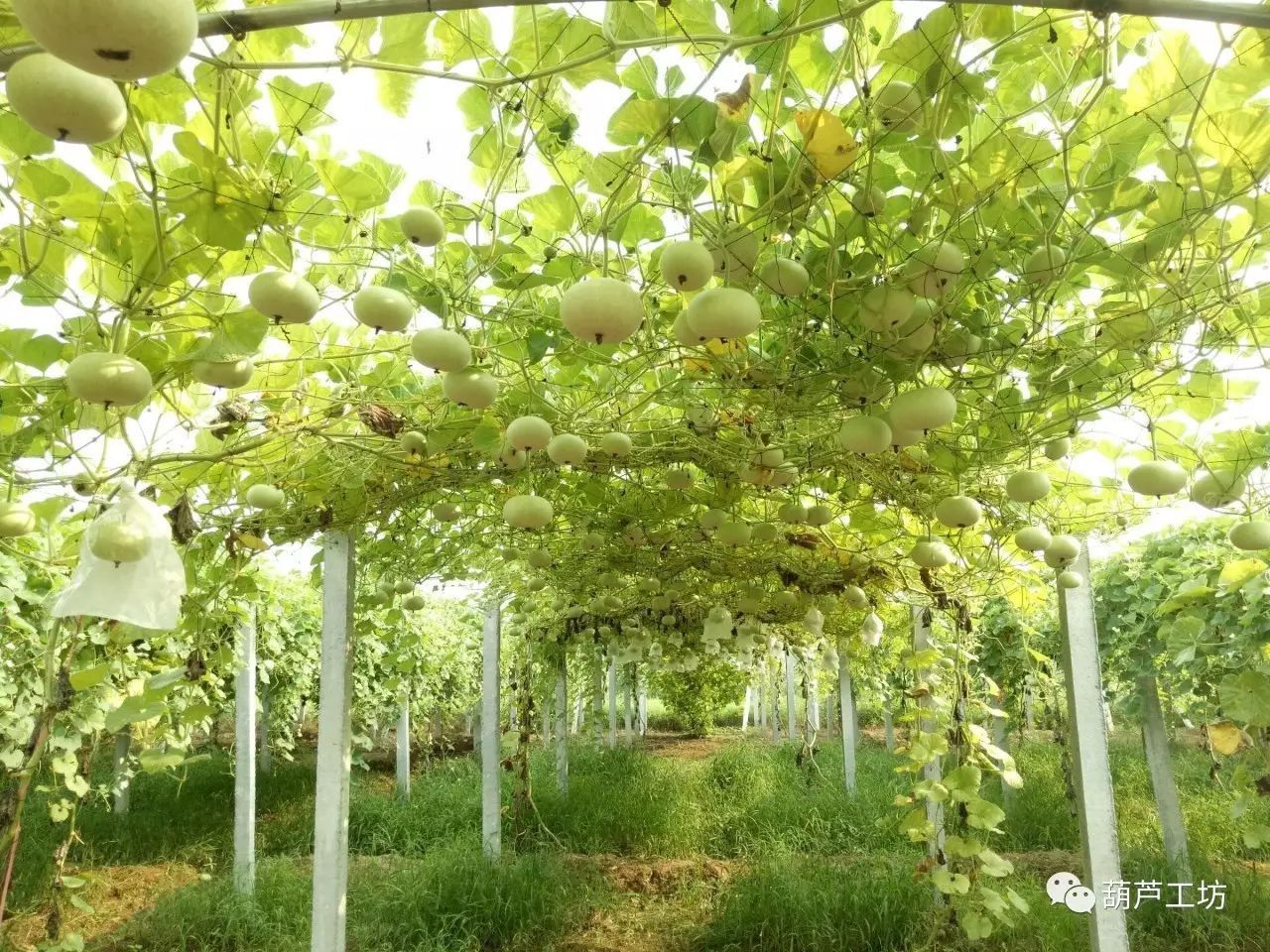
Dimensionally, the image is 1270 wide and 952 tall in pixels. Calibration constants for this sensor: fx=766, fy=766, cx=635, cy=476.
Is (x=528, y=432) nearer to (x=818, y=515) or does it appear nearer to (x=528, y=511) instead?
(x=528, y=511)

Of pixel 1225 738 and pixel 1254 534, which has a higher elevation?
pixel 1254 534

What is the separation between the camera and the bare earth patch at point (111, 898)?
4762 millimetres

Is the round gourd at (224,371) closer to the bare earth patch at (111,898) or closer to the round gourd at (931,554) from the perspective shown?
the round gourd at (931,554)

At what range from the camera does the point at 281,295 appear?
4.00 ft

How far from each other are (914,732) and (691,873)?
11.1ft

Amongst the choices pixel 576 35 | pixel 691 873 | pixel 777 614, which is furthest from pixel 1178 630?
pixel 691 873

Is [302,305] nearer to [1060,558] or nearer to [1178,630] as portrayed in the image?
[1060,558]

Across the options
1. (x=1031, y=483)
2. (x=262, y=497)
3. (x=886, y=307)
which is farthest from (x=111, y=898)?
(x=886, y=307)

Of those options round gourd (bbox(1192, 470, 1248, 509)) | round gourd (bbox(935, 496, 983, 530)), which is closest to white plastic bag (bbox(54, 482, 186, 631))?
round gourd (bbox(935, 496, 983, 530))

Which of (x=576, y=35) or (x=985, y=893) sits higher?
(x=576, y=35)

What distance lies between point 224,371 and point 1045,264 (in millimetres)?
1621

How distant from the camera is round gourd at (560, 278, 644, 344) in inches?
45.6

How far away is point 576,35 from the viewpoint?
4.04ft

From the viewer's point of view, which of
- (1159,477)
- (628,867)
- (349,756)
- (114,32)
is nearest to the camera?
(114,32)
